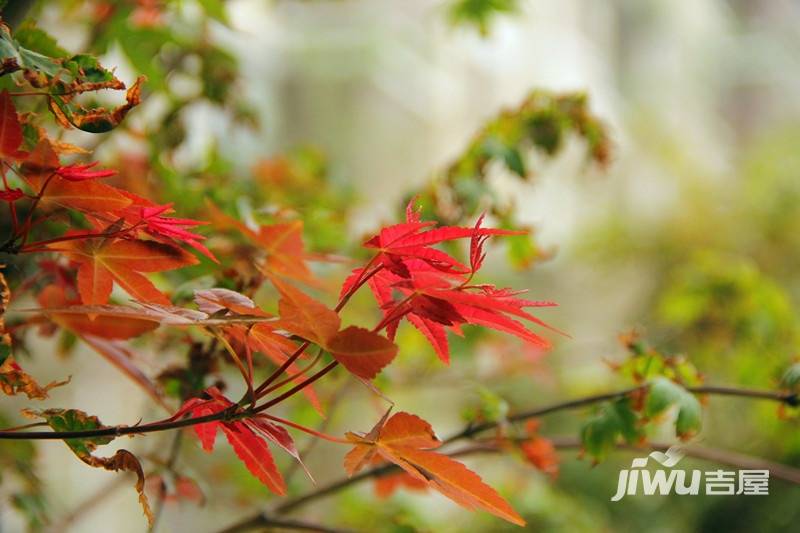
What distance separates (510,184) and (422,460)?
2892mm

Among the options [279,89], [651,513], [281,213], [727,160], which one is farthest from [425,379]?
[727,160]

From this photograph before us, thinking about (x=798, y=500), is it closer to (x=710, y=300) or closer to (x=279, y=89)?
(x=710, y=300)

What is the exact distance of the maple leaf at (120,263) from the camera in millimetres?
379

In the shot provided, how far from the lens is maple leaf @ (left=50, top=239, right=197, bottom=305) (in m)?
0.38

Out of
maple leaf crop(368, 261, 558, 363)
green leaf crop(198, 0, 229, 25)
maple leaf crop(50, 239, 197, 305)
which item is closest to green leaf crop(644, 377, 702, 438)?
maple leaf crop(368, 261, 558, 363)

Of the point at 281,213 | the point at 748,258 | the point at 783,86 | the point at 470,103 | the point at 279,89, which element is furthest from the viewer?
the point at 783,86

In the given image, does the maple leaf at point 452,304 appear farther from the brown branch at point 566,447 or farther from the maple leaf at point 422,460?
the brown branch at point 566,447

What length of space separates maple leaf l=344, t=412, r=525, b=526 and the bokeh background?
0.77ft

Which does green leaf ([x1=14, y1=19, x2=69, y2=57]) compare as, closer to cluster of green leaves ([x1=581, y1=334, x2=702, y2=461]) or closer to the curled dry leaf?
the curled dry leaf

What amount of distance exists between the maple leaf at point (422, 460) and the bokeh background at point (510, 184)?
0.23 metres

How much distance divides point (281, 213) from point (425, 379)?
0.51 m

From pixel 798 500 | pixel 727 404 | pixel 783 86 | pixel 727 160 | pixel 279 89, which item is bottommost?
pixel 798 500

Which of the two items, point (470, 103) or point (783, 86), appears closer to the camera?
point (470, 103)

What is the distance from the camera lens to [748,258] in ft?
7.40
